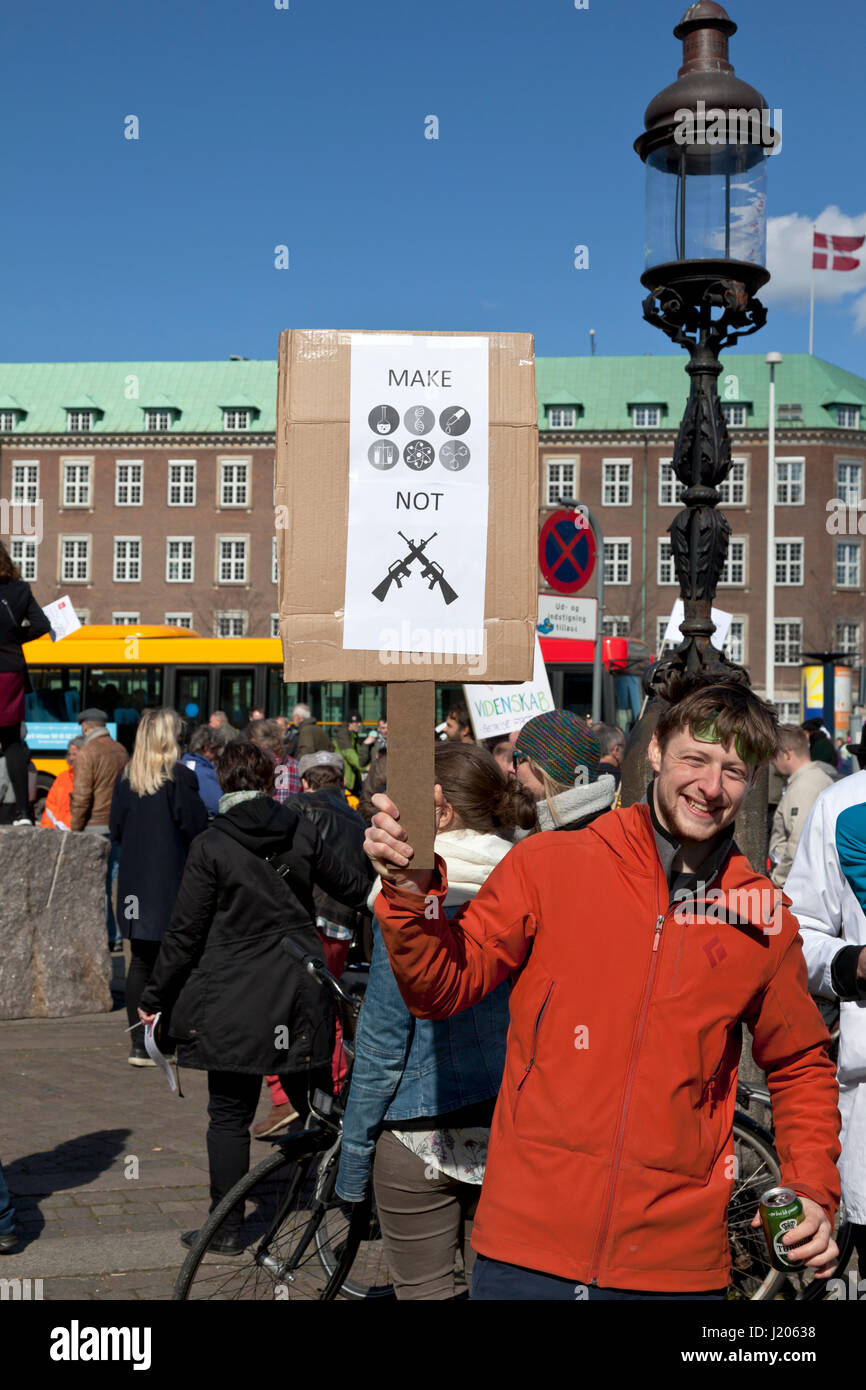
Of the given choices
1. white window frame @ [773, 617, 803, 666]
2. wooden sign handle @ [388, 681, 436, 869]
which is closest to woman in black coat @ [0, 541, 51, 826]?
wooden sign handle @ [388, 681, 436, 869]

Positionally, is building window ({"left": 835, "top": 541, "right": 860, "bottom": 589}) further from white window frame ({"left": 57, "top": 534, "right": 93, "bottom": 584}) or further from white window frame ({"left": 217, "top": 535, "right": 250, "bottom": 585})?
white window frame ({"left": 57, "top": 534, "right": 93, "bottom": 584})

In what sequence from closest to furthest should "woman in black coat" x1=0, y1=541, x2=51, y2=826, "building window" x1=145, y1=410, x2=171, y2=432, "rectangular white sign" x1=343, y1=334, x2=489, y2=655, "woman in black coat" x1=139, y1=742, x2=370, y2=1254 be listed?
"rectangular white sign" x1=343, y1=334, x2=489, y2=655 < "woman in black coat" x1=139, y1=742, x2=370, y2=1254 < "woman in black coat" x1=0, y1=541, x2=51, y2=826 < "building window" x1=145, y1=410, x2=171, y2=432

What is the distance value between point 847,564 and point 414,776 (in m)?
69.3

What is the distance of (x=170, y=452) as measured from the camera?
70688mm

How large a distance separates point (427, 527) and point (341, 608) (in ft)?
0.71

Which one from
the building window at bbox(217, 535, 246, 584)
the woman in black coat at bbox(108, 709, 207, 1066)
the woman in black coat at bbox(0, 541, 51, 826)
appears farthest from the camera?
the building window at bbox(217, 535, 246, 584)

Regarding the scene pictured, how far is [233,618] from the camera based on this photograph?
68438 millimetres

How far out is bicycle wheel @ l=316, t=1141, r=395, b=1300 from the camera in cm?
429

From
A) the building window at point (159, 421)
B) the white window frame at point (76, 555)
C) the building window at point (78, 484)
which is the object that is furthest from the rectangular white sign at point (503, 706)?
the building window at point (159, 421)

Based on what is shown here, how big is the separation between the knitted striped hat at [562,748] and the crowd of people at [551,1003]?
15 mm

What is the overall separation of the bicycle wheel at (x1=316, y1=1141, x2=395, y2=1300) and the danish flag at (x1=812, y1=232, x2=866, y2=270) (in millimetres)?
41212

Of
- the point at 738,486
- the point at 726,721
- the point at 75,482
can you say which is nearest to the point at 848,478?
the point at 738,486

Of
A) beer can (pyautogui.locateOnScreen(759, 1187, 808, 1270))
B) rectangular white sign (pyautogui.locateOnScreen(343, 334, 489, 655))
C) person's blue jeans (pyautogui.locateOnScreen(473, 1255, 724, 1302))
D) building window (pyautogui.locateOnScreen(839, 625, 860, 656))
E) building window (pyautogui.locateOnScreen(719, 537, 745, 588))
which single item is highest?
building window (pyautogui.locateOnScreen(719, 537, 745, 588))

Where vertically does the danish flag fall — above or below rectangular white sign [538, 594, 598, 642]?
above
